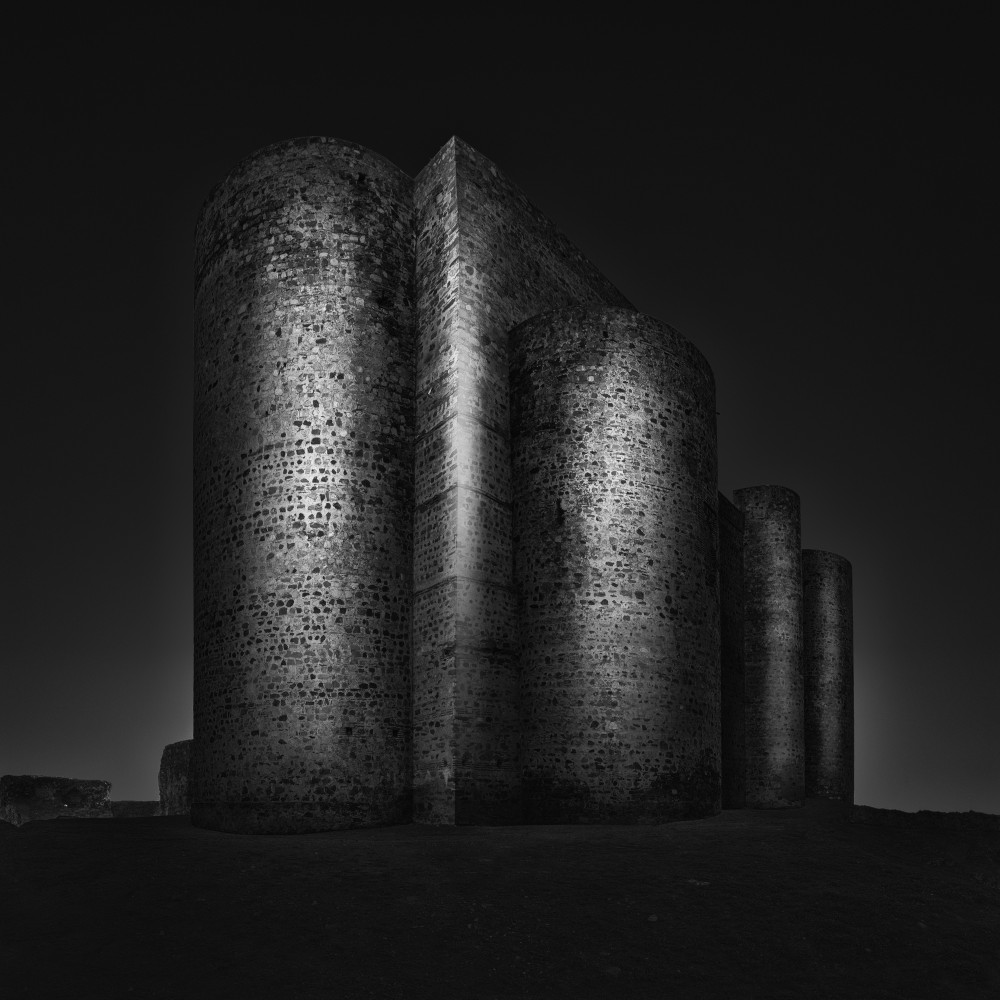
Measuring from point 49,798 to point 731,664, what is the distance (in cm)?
1373

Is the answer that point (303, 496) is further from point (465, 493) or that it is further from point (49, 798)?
point (49, 798)

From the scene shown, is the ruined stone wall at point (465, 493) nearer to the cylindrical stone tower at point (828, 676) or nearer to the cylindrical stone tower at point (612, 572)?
the cylindrical stone tower at point (612, 572)

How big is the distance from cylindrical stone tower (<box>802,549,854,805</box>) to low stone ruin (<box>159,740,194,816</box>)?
16.6m

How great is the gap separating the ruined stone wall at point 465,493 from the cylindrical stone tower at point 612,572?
430 millimetres

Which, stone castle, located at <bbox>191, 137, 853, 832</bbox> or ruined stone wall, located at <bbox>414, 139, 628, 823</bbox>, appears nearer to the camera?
stone castle, located at <bbox>191, 137, 853, 832</bbox>

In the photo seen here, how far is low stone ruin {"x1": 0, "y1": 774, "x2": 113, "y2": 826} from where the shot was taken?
17.6 meters

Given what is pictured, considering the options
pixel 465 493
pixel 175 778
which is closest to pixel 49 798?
pixel 175 778

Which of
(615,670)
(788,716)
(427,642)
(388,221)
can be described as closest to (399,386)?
(388,221)

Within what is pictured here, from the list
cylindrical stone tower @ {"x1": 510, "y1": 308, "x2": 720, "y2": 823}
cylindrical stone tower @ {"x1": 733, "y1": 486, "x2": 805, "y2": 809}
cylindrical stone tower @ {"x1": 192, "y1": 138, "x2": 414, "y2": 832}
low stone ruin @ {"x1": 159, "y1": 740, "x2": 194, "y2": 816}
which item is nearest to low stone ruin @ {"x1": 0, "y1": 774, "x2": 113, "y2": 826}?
low stone ruin @ {"x1": 159, "y1": 740, "x2": 194, "y2": 816}

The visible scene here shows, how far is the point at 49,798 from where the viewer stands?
58.4 ft

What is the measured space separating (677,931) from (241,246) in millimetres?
11902

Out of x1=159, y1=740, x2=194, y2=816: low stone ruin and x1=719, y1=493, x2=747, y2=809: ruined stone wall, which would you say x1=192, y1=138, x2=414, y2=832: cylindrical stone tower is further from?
x1=719, y1=493, x2=747, y2=809: ruined stone wall

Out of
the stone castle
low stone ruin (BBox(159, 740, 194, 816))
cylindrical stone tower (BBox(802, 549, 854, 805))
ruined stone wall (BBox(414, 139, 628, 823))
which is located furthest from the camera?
cylindrical stone tower (BBox(802, 549, 854, 805))

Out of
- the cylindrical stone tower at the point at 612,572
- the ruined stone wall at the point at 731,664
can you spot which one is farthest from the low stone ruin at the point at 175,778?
the ruined stone wall at the point at 731,664
